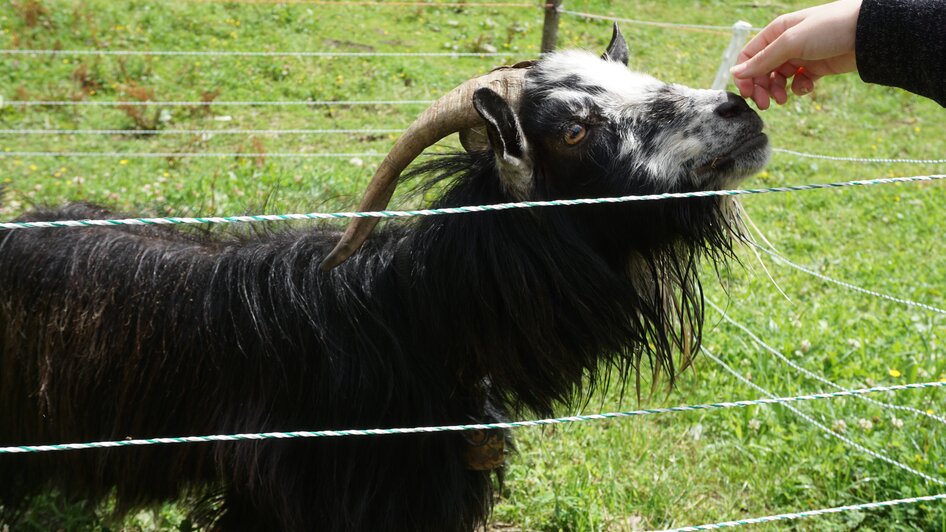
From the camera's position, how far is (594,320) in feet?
8.84

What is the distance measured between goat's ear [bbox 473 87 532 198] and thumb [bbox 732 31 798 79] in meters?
0.69

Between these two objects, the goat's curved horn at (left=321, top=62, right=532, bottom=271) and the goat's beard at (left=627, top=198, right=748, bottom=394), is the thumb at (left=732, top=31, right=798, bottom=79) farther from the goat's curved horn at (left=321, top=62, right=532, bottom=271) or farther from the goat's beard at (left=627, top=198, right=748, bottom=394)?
the goat's curved horn at (left=321, top=62, right=532, bottom=271)

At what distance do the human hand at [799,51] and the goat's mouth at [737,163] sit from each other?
0.69 ft

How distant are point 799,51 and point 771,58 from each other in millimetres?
96

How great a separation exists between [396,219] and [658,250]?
0.88 m

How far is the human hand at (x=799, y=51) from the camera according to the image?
2240 millimetres

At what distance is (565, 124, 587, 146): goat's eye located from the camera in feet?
8.64

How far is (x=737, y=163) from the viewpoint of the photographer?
254 centimetres

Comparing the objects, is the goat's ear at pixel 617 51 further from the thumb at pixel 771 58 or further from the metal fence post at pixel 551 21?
the metal fence post at pixel 551 21

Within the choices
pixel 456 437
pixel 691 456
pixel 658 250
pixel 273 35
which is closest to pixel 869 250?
pixel 691 456

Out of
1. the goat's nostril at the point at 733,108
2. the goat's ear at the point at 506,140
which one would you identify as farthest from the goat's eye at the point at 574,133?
the goat's nostril at the point at 733,108

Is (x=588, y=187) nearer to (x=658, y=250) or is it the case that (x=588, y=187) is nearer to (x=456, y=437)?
(x=658, y=250)

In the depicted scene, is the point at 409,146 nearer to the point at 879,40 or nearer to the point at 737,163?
the point at 737,163

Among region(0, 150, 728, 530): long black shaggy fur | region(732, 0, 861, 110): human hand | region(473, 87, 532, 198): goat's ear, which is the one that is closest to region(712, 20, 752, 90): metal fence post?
region(732, 0, 861, 110): human hand
